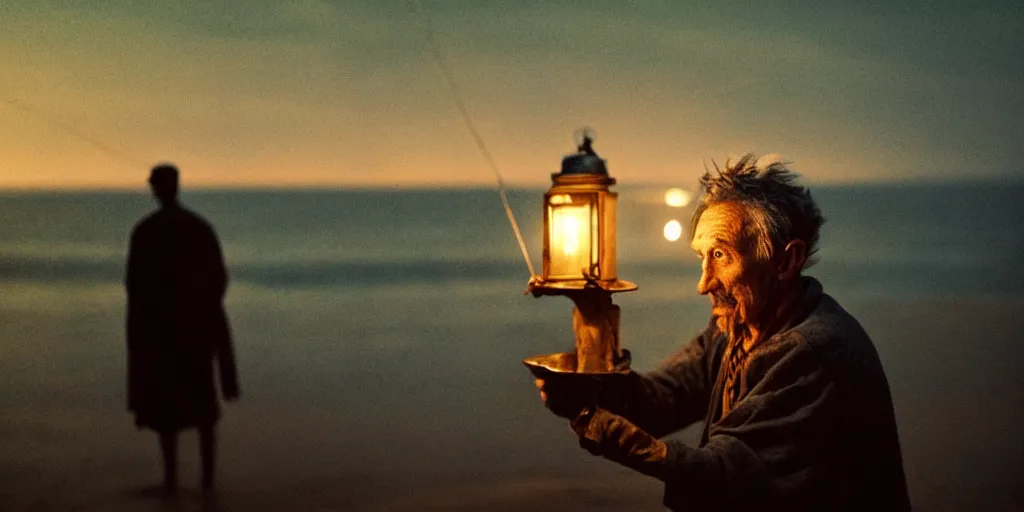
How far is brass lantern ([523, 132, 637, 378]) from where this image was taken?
246 cm

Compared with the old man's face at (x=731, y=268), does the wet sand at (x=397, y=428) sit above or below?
below

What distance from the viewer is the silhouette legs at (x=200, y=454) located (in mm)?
3404

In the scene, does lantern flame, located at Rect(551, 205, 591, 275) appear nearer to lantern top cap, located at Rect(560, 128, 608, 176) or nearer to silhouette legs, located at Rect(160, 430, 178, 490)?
lantern top cap, located at Rect(560, 128, 608, 176)

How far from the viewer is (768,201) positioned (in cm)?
242

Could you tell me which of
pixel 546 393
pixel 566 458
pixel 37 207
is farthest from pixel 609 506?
pixel 37 207

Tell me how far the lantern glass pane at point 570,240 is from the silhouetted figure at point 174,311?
120 centimetres

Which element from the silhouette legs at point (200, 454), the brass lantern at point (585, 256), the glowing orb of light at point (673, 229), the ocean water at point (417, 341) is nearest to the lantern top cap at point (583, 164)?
the brass lantern at point (585, 256)

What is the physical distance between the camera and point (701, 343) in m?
2.77

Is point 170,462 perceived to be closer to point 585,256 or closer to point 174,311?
point 174,311

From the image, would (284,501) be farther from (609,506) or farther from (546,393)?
(546,393)

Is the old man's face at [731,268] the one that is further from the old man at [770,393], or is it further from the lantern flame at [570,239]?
the lantern flame at [570,239]

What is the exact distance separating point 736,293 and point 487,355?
2536 millimetres

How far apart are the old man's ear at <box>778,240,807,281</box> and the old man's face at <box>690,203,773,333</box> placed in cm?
3

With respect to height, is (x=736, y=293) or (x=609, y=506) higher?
(x=736, y=293)
